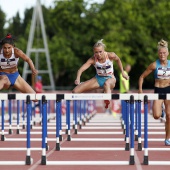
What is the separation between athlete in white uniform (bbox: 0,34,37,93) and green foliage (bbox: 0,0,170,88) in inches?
2286

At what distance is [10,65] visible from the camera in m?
13.1

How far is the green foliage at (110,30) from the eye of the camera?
72625 millimetres

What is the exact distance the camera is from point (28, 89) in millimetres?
13125

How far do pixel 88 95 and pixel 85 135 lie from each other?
6908 mm

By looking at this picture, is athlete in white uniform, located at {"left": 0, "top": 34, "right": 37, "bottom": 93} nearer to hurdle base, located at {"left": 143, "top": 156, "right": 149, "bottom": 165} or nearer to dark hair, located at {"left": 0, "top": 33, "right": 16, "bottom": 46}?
dark hair, located at {"left": 0, "top": 33, "right": 16, "bottom": 46}

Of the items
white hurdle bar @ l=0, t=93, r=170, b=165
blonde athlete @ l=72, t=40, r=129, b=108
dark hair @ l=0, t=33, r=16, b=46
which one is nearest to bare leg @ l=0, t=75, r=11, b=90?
dark hair @ l=0, t=33, r=16, b=46

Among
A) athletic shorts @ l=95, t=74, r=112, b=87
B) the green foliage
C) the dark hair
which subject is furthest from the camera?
the green foliage

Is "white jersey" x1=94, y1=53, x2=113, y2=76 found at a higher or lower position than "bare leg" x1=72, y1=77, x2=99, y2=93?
higher

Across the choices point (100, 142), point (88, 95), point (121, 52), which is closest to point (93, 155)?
point (88, 95)

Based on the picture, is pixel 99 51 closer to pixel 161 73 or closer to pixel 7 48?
pixel 161 73

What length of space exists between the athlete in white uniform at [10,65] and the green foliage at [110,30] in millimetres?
58058

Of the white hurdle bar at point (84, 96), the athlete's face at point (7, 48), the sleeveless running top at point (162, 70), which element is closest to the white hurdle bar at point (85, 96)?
the white hurdle bar at point (84, 96)

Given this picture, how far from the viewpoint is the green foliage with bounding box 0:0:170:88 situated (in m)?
72.6

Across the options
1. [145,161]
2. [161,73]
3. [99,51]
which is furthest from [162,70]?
[145,161]
